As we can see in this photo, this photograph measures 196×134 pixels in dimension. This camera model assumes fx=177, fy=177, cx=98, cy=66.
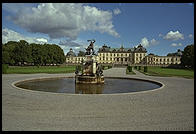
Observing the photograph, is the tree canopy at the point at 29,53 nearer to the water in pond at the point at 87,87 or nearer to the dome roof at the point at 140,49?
the water in pond at the point at 87,87

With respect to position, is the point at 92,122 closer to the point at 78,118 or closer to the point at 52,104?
the point at 78,118

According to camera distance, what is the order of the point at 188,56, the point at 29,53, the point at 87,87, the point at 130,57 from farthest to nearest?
the point at 130,57
the point at 188,56
the point at 29,53
the point at 87,87

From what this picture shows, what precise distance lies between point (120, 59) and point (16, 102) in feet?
373

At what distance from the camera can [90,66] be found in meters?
19.5

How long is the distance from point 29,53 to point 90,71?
4867 centimetres

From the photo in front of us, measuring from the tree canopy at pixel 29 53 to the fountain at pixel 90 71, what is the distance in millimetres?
43072

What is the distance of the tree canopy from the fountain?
43.1 m

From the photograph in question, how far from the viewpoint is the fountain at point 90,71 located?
18.4 metres

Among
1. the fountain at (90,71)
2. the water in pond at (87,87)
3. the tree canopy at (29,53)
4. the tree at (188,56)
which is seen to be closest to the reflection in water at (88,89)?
the water in pond at (87,87)

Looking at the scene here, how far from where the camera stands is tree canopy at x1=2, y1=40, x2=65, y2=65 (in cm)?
5848

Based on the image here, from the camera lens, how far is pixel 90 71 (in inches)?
769

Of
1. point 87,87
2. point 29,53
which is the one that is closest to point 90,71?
point 87,87

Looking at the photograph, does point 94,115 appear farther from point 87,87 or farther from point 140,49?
point 140,49

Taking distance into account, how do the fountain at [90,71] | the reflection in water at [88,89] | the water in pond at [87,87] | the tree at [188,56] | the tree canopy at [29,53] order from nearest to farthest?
the reflection in water at [88,89], the water in pond at [87,87], the fountain at [90,71], the tree canopy at [29,53], the tree at [188,56]
